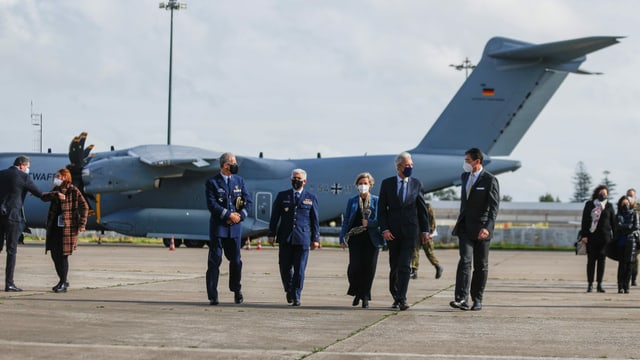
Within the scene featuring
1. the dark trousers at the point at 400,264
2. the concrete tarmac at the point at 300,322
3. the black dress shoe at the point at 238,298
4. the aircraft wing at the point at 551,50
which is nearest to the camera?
the concrete tarmac at the point at 300,322

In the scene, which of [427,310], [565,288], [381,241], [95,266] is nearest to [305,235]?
[381,241]

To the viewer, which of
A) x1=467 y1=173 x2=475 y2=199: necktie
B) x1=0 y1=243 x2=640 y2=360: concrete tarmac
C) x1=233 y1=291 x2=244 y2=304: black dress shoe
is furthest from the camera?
x1=233 y1=291 x2=244 y2=304: black dress shoe

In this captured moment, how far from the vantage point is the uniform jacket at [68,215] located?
13594mm

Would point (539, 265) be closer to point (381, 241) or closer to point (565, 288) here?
point (565, 288)

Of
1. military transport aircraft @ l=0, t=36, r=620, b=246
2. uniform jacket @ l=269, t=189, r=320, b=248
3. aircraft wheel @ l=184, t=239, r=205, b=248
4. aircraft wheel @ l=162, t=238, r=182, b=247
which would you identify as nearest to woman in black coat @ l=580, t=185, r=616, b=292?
uniform jacket @ l=269, t=189, r=320, b=248

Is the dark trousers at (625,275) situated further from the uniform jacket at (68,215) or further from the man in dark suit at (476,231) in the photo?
the uniform jacket at (68,215)

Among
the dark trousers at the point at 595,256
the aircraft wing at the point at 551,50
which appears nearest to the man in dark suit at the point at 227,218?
the dark trousers at the point at 595,256

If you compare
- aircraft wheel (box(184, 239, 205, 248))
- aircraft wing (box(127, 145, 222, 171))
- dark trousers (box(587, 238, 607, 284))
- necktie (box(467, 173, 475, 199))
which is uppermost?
aircraft wing (box(127, 145, 222, 171))

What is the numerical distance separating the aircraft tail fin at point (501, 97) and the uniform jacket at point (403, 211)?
20136mm

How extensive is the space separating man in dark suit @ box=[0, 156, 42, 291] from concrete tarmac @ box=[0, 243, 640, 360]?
0.53 m

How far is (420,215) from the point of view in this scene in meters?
12.0

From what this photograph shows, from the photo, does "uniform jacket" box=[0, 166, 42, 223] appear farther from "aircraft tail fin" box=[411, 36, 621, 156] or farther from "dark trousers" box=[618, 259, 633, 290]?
"aircraft tail fin" box=[411, 36, 621, 156]

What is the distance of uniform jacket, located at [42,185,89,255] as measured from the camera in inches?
535

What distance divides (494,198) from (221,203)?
3338 millimetres
